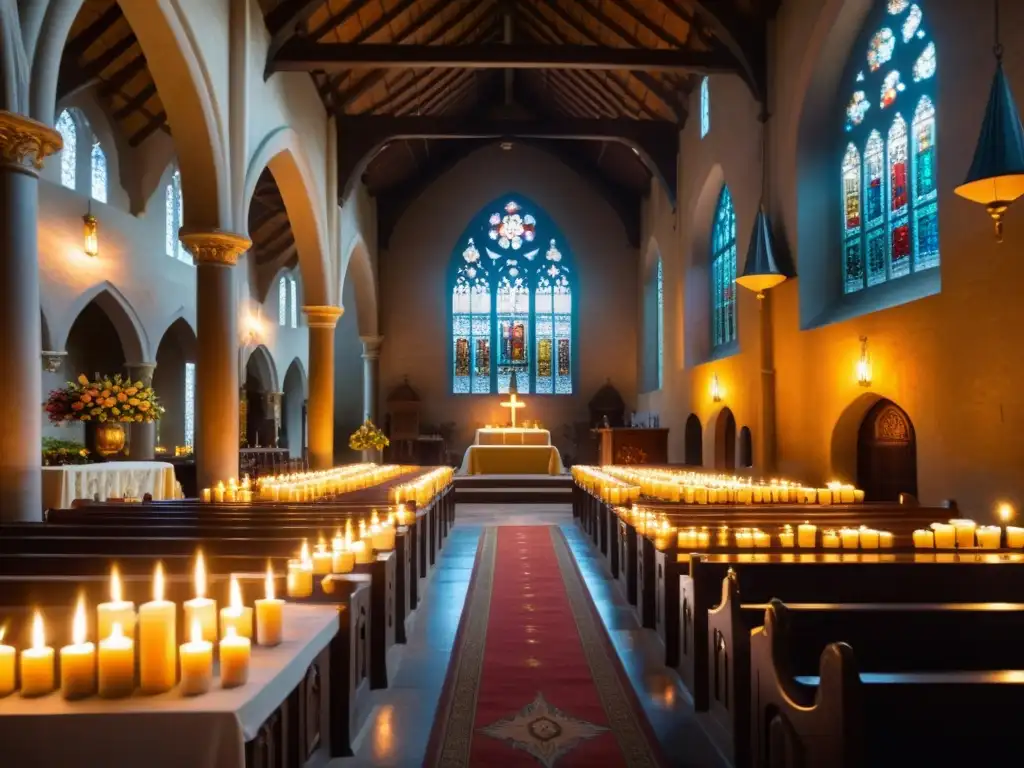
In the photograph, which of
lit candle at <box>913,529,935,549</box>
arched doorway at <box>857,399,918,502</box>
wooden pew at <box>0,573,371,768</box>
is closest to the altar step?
arched doorway at <box>857,399,918,502</box>

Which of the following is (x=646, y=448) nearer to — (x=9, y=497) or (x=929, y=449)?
(x=929, y=449)

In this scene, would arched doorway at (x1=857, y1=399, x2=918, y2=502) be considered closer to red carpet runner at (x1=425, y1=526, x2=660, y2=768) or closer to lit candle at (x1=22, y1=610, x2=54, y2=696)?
red carpet runner at (x1=425, y1=526, x2=660, y2=768)

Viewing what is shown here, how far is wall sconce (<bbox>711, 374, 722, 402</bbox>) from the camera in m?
13.6

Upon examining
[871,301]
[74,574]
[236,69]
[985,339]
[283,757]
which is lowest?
[283,757]

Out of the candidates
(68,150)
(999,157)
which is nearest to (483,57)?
(68,150)

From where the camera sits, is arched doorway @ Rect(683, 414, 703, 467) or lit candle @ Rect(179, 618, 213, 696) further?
arched doorway @ Rect(683, 414, 703, 467)

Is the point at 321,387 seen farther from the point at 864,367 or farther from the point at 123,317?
the point at 864,367

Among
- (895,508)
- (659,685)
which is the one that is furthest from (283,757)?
(895,508)

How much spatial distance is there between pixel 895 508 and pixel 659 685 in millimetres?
2860

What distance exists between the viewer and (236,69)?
398 inches

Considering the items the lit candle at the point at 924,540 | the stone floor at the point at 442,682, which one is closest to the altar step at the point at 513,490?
the stone floor at the point at 442,682

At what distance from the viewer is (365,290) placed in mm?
21203

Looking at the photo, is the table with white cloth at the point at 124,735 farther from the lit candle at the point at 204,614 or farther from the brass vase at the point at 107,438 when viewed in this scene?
the brass vase at the point at 107,438

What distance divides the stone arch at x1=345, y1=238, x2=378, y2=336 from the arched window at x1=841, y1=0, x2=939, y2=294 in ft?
42.4
